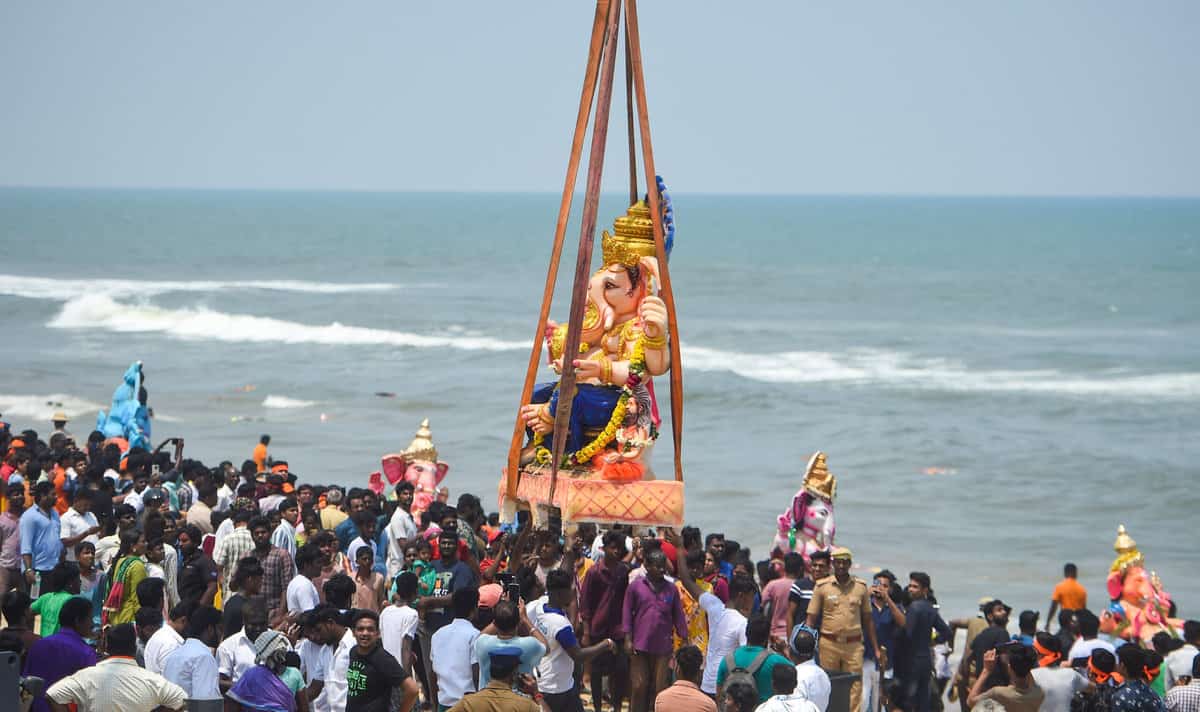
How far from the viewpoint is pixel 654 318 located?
9602 millimetres

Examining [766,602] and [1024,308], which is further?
[1024,308]

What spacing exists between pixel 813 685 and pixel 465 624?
74.2 inches

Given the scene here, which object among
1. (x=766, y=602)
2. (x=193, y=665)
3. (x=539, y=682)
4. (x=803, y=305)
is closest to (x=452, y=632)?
(x=539, y=682)

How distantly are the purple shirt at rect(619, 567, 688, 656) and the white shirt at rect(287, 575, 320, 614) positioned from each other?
1869 millimetres

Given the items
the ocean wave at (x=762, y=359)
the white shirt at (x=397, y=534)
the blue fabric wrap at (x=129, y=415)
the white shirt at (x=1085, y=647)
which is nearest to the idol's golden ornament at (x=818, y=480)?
the white shirt at (x=1085, y=647)

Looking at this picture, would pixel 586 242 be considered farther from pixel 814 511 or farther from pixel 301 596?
pixel 814 511

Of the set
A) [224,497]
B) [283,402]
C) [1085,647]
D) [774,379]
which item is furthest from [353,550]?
[774,379]

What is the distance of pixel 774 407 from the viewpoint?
36406 millimetres

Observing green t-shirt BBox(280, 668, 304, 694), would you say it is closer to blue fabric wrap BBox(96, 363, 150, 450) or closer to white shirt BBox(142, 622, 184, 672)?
white shirt BBox(142, 622, 184, 672)

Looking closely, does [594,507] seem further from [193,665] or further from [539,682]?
[193,665]

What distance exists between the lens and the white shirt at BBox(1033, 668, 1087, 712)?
898 cm

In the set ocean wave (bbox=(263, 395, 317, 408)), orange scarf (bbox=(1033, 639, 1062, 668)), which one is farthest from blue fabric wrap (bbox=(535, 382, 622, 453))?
ocean wave (bbox=(263, 395, 317, 408))

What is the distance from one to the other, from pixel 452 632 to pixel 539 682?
760mm

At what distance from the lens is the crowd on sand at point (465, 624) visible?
763 centimetres
